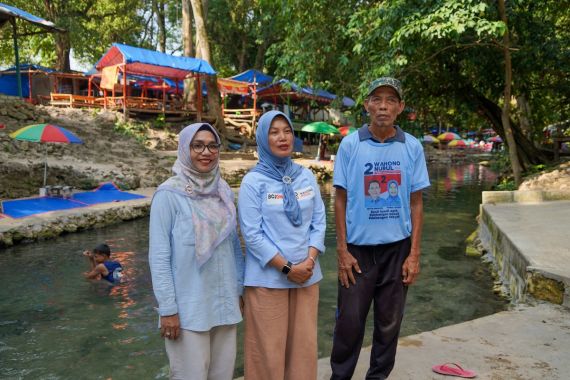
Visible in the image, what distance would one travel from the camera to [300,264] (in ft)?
7.98

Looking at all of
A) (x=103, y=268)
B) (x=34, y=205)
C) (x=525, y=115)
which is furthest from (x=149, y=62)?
(x=525, y=115)

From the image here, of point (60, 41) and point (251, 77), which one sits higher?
point (60, 41)

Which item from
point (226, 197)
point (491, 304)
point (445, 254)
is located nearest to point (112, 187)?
point (445, 254)

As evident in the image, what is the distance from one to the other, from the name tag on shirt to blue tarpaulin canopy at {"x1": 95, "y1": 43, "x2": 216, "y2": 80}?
1715cm

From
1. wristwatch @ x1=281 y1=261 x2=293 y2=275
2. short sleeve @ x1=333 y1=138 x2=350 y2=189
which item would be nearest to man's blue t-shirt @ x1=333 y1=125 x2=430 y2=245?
short sleeve @ x1=333 y1=138 x2=350 y2=189

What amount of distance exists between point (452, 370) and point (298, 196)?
1.53 metres

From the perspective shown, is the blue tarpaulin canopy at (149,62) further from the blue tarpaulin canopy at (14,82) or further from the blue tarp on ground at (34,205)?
the blue tarp on ground at (34,205)

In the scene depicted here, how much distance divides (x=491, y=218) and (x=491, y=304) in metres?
2.14

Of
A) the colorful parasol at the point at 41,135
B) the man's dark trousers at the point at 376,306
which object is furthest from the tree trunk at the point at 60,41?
the man's dark trousers at the point at 376,306

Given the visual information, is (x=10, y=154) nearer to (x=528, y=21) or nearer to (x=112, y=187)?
(x=112, y=187)

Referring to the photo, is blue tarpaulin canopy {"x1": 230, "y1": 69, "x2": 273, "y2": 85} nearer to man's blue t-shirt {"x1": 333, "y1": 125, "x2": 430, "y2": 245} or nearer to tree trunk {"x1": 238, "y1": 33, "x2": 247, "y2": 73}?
tree trunk {"x1": 238, "y1": 33, "x2": 247, "y2": 73}

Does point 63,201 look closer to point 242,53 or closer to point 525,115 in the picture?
point 525,115

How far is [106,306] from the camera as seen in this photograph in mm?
5914

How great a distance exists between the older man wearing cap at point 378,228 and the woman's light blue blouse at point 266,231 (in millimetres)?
365
